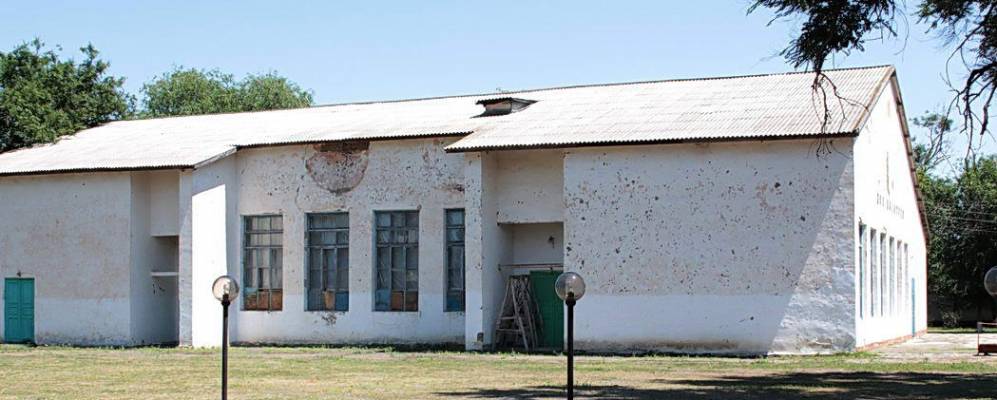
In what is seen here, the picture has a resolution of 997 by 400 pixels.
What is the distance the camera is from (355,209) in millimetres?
31672

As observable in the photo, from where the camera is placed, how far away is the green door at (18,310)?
33688 millimetres

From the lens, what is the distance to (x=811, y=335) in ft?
87.2

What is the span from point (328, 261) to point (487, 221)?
15.7 ft

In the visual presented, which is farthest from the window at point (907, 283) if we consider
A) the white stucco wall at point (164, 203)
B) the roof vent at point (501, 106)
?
the white stucco wall at point (164, 203)

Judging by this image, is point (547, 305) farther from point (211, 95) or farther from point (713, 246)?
point (211, 95)

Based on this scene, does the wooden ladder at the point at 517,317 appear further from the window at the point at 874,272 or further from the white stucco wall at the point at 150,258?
the white stucco wall at the point at 150,258

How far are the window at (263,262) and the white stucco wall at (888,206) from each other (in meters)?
13.5

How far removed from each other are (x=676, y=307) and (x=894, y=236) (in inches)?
359

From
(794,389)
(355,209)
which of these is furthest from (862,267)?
(355,209)

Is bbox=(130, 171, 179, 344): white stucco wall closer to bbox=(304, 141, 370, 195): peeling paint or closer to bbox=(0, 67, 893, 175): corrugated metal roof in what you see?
bbox=(0, 67, 893, 175): corrugated metal roof

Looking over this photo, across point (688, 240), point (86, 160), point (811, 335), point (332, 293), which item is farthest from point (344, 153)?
point (811, 335)

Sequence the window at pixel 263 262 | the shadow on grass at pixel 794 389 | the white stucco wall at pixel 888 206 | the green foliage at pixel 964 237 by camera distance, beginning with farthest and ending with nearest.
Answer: the green foliage at pixel 964 237, the window at pixel 263 262, the white stucco wall at pixel 888 206, the shadow on grass at pixel 794 389

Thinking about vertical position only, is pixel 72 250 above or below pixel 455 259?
above

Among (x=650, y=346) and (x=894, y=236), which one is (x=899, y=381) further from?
(x=894, y=236)
